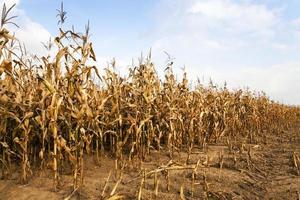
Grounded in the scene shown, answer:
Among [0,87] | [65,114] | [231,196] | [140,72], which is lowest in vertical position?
[231,196]

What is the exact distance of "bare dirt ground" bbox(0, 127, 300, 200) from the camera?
12.2 feet

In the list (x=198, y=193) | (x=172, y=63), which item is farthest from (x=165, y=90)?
(x=198, y=193)

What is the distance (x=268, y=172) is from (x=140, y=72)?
8.13ft

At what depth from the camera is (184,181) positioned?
4.30 m

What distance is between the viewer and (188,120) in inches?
266

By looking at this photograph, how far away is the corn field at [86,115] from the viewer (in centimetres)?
406

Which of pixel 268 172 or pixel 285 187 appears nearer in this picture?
pixel 285 187

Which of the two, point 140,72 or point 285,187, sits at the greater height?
point 140,72

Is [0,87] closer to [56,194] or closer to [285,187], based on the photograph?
[56,194]

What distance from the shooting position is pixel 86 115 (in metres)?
4.55

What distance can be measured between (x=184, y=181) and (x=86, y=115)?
1.42 metres

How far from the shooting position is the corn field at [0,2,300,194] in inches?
160

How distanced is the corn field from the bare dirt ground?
0.14m

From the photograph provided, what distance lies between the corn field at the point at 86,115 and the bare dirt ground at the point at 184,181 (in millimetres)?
140
